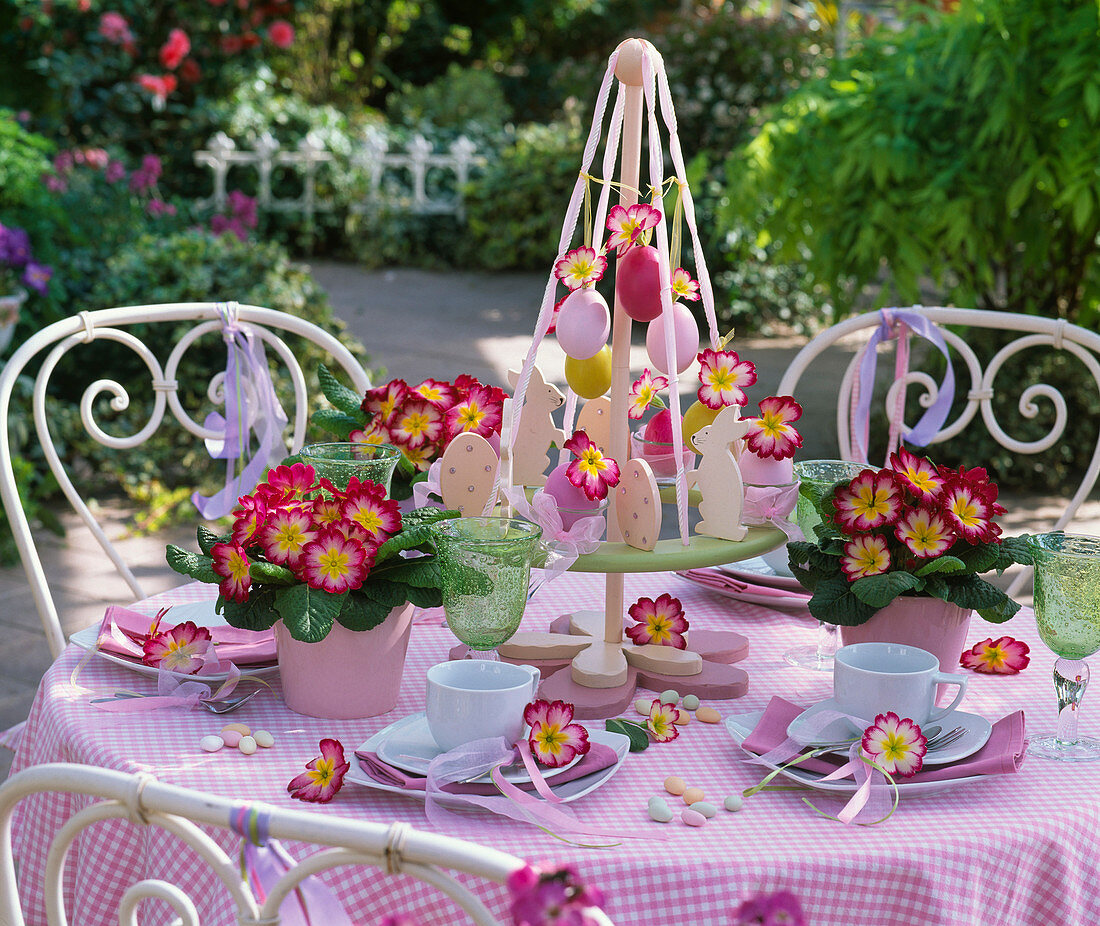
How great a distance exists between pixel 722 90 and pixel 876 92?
467 centimetres

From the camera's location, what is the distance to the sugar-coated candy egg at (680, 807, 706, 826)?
1.14 m

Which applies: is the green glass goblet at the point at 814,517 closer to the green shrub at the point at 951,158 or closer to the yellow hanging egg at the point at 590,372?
the yellow hanging egg at the point at 590,372

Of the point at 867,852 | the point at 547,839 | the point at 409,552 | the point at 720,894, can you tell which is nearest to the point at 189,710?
the point at 409,552

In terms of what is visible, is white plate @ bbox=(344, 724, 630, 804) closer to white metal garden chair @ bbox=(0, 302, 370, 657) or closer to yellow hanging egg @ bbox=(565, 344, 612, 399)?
yellow hanging egg @ bbox=(565, 344, 612, 399)

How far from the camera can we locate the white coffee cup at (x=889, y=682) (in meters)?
1.24

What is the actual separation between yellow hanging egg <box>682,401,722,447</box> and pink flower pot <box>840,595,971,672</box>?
1.02 feet

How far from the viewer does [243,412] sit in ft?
6.51

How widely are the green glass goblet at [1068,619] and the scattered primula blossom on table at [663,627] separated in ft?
1.43

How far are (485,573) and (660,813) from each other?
299 mm

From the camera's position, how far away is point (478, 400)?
1667 mm

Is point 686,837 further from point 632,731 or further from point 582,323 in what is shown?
point 582,323

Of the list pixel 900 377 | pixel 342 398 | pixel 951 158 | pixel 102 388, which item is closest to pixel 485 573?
pixel 342 398

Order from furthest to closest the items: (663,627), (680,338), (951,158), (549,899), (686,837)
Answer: (951,158) → (663,627) → (680,338) → (686,837) → (549,899)

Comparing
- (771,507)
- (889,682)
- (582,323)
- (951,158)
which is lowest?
(889,682)
